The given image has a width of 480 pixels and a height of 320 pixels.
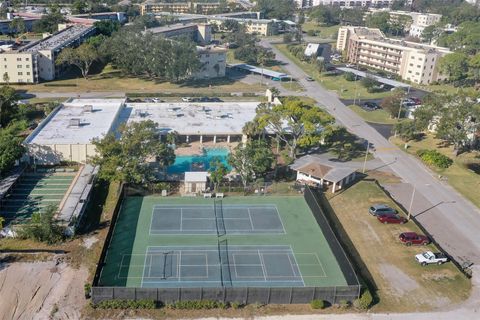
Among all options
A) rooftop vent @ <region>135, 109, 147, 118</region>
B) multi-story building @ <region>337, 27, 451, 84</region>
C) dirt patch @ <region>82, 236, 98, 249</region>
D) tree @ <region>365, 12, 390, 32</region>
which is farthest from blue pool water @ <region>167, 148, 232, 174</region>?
tree @ <region>365, 12, 390, 32</region>

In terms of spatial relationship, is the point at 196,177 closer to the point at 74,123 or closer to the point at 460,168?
the point at 74,123

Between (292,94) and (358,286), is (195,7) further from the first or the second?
(358,286)

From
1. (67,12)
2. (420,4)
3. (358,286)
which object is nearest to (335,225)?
(358,286)

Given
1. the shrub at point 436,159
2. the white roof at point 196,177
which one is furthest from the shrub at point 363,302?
the shrub at point 436,159

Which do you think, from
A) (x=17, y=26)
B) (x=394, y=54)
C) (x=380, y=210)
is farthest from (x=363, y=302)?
(x=17, y=26)

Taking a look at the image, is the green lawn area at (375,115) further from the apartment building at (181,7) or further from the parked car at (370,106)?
the apartment building at (181,7)

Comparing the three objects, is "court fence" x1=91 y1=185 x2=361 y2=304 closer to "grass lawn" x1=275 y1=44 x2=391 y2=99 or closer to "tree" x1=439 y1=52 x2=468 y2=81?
"grass lawn" x1=275 y1=44 x2=391 y2=99
